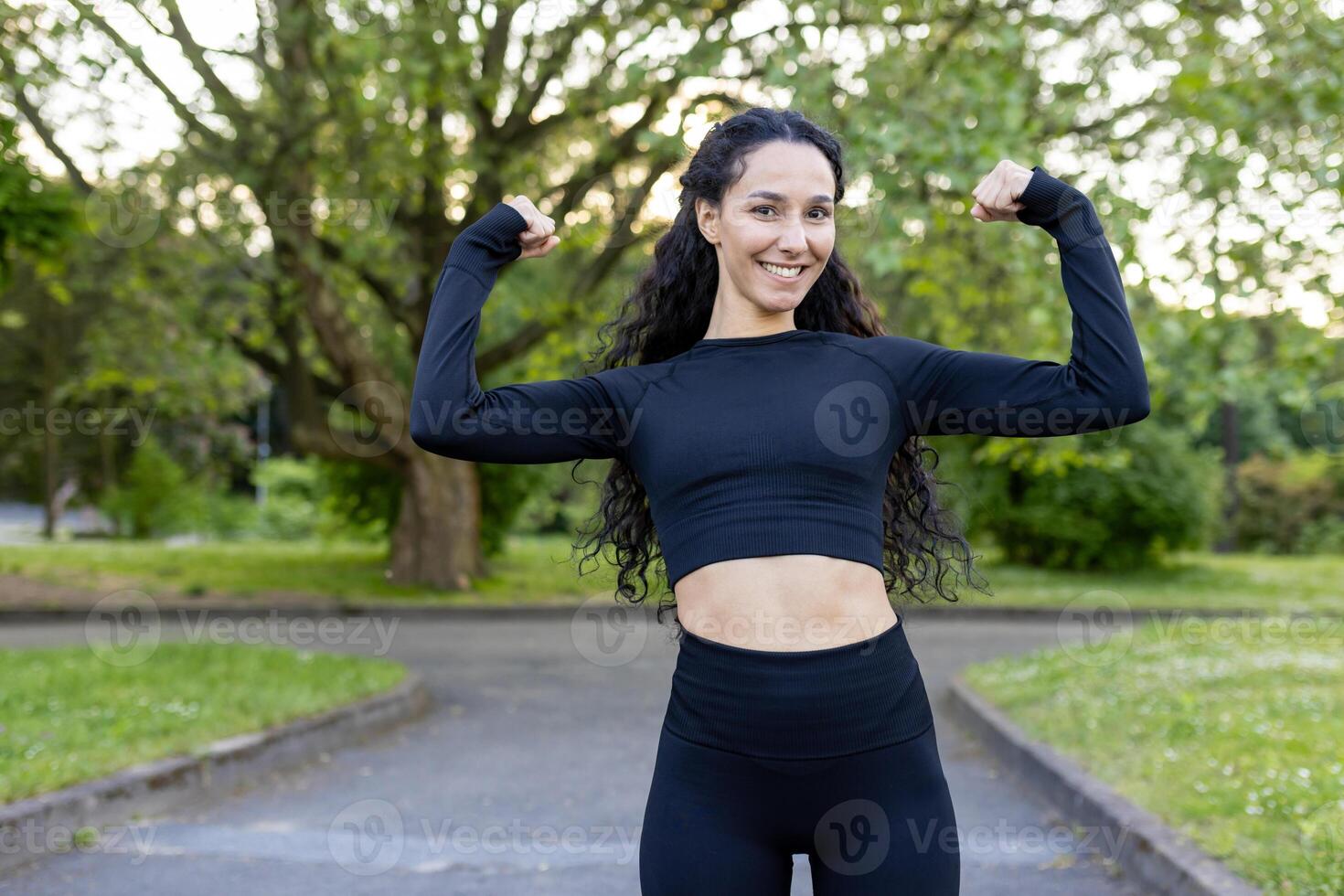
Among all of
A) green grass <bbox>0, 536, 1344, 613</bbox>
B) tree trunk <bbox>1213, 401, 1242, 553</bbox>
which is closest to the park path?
green grass <bbox>0, 536, 1344, 613</bbox>

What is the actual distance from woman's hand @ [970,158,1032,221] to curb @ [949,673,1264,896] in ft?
9.69

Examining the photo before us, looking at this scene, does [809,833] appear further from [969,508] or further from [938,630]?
[969,508]

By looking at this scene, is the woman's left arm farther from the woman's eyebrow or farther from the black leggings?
the black leggings

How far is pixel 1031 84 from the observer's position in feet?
41.0

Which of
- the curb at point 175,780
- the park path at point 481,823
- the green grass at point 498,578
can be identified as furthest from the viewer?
the green grass at point 498,578

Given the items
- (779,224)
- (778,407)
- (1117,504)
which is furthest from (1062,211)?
(1117,504)

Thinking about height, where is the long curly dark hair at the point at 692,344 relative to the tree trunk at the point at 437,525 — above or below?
above

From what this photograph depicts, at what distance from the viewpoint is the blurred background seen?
8.40 meters

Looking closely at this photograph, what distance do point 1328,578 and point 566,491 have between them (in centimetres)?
1854

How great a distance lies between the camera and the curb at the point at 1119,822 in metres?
4.51

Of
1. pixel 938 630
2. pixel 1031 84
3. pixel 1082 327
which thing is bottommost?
pixel 938 630

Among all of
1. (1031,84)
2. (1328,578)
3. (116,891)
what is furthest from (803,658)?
(1328,578)

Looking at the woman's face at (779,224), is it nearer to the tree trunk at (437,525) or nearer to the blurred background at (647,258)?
the blurred background at (647,258)

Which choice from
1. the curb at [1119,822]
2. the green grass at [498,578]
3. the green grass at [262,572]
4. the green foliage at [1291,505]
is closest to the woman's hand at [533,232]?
the curb at [1119,822]
